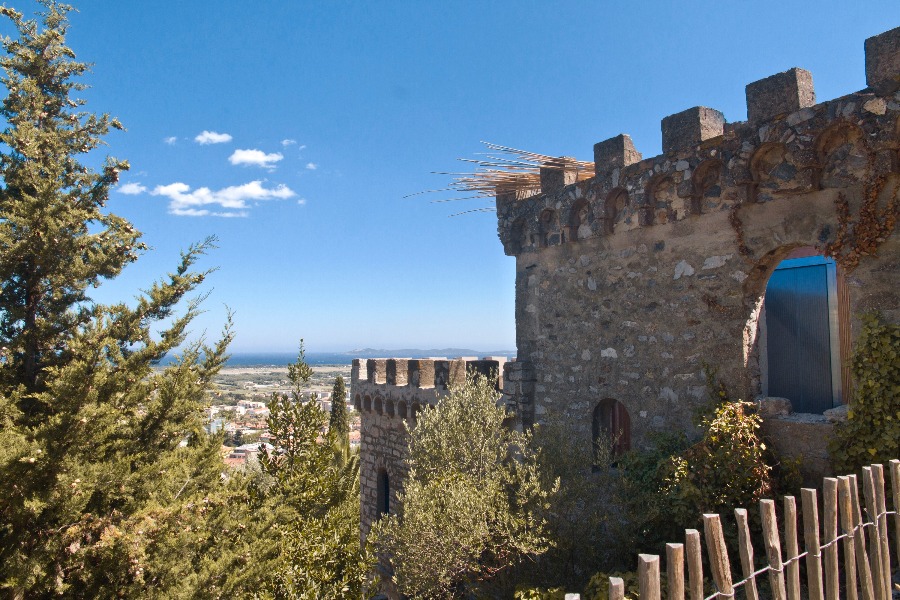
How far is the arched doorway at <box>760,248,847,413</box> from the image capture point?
22.4ft

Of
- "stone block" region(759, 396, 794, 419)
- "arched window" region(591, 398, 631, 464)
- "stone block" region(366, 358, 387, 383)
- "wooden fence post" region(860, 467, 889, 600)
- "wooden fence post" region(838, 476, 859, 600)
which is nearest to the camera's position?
"wooden fence post" region(838, 476, 859, 600)

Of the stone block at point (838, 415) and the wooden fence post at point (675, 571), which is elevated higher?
the stone block at point (838, 415)

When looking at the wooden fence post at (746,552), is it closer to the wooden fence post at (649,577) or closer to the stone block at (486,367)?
the wooden fence post at (649,577)

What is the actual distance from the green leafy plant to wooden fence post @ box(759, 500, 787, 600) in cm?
262

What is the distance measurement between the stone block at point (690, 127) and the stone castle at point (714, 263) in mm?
21

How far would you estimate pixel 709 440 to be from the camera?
582cm

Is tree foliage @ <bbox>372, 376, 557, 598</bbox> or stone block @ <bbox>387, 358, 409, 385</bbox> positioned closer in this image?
tree foliage @ <bbox>372, 376, 557, 598</bbox>

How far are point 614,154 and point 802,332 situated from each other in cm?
323

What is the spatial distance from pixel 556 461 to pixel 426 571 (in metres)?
1.76

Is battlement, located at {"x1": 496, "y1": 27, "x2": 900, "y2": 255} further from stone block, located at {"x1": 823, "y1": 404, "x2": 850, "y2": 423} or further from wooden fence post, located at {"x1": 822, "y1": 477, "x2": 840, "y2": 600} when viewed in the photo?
wooden fence post, located at {"x1": 822, "y1": 477, "x2": 840, "y2": 600}

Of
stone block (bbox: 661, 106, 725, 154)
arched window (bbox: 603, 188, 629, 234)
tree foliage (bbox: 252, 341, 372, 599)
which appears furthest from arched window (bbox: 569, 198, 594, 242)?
tree foliage (bbox: 252, 341, 372, 599)

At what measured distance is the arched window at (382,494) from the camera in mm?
11922

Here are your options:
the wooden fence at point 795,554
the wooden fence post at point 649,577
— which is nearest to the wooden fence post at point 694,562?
the wooden fence at point 795,554

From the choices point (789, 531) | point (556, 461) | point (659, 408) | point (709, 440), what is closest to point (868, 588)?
point (789, 531)
